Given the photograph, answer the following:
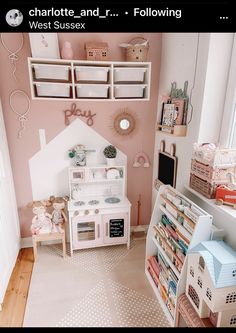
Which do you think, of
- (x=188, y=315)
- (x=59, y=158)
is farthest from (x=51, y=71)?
(x=188, y=315)

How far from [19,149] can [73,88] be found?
0.80 meters

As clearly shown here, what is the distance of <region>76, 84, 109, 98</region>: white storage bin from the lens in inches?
75.2

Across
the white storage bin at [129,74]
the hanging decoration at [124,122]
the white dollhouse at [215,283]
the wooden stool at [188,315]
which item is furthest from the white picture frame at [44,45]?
the wooden stool at [188,315]

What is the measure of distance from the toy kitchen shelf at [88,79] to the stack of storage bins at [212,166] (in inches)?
30.5

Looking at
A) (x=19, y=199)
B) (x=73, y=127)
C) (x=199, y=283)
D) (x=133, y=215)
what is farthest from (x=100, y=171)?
(x=199, y=283)

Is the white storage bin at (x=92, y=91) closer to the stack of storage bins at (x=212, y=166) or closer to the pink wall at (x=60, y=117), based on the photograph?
the pink wall at (x=60, y=117)

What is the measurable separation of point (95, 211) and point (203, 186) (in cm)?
105

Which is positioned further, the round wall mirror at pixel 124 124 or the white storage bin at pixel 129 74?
the round wall mirror at pixel 124 124

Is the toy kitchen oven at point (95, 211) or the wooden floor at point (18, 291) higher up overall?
the toy kitchen oven at point (95, 211)

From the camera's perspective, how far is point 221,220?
4.52 ft

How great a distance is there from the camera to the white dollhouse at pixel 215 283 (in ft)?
3.45

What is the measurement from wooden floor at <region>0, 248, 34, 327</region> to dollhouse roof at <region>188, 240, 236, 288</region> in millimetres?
1040
